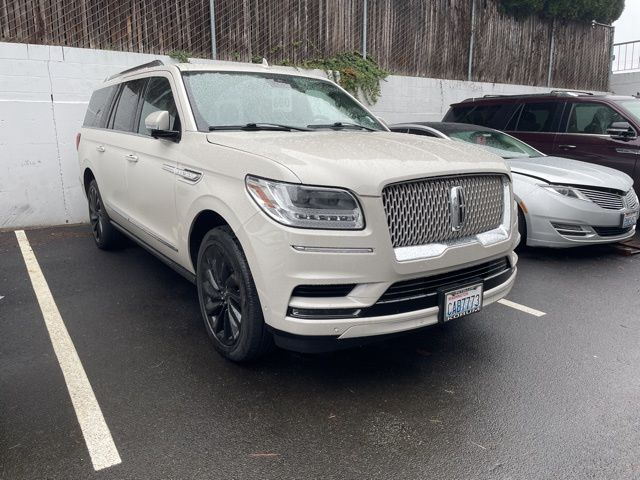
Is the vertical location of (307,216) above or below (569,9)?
below

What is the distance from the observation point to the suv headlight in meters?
2.66

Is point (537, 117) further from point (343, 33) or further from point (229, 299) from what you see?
point (229, 299)

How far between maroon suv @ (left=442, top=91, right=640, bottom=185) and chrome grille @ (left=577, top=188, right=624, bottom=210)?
63.6 inches

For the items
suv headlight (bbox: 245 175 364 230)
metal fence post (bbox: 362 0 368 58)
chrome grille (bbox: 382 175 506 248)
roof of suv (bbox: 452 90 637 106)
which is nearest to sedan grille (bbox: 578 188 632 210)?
roof of suv (bbox: 452 90 637 106)

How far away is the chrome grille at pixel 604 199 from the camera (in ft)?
18.7

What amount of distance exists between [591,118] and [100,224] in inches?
268

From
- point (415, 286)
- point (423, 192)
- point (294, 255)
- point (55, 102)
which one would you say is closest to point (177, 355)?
point (294, 255)

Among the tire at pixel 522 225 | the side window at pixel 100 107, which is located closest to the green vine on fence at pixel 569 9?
the tire at pixel 522 225

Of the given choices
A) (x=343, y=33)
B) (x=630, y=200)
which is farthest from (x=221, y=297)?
(x=343, y=33)

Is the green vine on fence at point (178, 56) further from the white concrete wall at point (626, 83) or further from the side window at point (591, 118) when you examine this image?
the white concrete wall at point (626, 83)

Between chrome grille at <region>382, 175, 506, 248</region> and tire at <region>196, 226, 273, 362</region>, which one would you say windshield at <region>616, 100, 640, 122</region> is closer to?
chrome grille at <region>382, 175, 506, 248</region>

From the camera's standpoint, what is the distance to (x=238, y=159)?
299cm

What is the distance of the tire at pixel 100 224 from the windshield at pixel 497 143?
435 cm

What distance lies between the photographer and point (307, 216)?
8.74 feet
